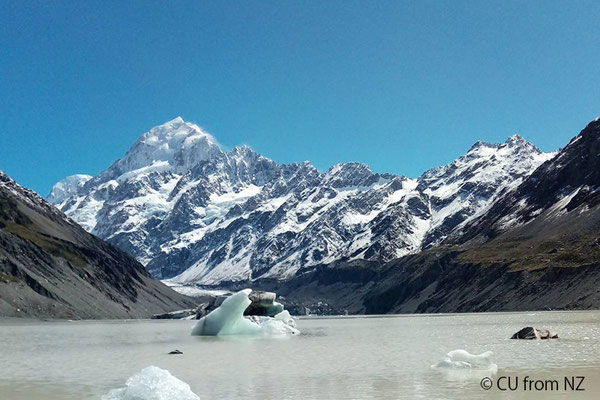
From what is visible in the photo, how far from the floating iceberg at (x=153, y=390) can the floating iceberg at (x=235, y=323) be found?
5450 cm

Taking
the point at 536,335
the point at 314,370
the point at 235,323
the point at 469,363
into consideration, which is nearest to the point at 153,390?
the point at 314,370

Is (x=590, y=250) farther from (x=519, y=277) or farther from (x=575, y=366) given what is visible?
(x=575, y=366)

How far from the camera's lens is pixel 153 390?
95.0 ft

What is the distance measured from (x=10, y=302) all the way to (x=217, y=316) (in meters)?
121

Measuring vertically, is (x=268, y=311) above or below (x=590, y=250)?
below

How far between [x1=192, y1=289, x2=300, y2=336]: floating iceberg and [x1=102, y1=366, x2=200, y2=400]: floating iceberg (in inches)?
2146

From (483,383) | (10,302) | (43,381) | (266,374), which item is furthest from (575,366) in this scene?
(10,302)

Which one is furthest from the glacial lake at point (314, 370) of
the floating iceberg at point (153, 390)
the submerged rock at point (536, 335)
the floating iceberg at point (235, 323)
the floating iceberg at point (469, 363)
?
the floating iceberg at point (235, 323)

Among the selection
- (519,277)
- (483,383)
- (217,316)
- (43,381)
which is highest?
(519,277)

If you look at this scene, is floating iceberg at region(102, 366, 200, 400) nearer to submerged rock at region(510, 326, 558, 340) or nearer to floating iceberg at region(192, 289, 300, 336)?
submerged rock at region(510, 326, 558, 340)

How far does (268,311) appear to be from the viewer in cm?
11375

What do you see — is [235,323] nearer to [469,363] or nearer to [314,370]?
[314,370]

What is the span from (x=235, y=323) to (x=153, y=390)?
62.2 metres

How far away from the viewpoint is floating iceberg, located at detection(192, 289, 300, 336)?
8719cm
